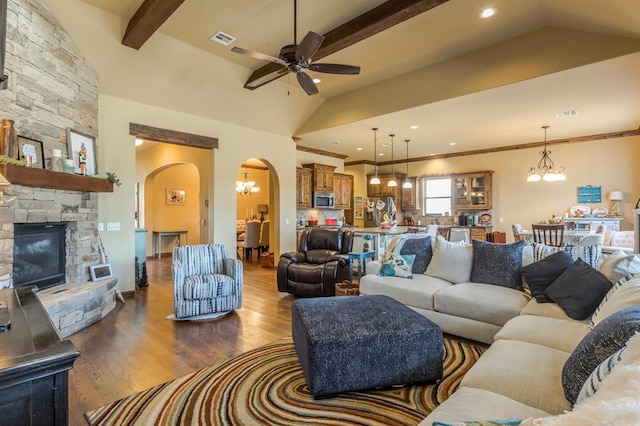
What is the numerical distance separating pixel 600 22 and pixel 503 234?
17.5ft

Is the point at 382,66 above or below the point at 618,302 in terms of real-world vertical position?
above

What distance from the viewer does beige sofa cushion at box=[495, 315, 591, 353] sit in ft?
6.64

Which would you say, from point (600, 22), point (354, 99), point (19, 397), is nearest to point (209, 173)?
point (354, 99)

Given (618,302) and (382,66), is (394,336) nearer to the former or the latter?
(618,302)

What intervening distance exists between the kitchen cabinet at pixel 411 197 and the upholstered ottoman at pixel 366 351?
811cm

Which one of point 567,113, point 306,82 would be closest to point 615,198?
point 567,113

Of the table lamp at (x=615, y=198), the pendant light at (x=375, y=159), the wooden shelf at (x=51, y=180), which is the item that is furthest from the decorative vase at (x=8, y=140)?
the table lamp at (x=615, y=198)

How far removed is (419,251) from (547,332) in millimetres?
1985

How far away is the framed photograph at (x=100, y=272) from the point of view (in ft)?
14.0

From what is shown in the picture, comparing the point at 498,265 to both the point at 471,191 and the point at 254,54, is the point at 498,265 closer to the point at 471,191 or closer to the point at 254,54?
the point at 254,54

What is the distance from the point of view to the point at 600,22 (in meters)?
3.54

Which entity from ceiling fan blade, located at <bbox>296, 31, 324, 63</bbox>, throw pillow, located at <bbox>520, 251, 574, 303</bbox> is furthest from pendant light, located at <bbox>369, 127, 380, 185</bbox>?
throw pillow, located at <bbox>520, 251, 574, 303</bbox>

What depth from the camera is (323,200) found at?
8.98m

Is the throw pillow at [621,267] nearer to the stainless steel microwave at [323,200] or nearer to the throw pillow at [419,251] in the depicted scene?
the throw pillow at [419,251]
